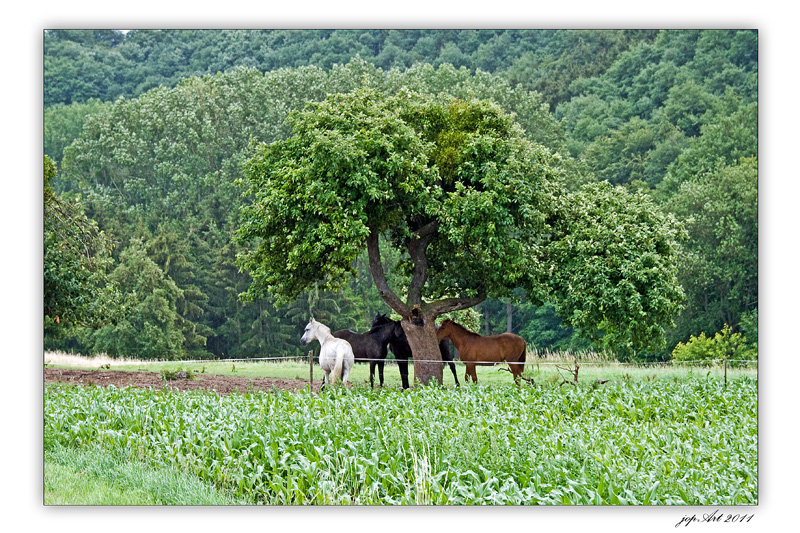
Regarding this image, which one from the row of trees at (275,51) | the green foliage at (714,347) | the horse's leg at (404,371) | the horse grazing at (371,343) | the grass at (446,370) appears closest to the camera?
the row of trees at (275,51)

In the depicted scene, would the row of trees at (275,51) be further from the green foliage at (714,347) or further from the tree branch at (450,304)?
the green foliage at (714,347)

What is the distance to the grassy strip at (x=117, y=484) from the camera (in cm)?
832

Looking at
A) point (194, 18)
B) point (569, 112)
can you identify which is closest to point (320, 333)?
point (194, 18)

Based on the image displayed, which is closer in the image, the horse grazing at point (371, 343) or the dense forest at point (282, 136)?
the dense forest at point (282, 136)

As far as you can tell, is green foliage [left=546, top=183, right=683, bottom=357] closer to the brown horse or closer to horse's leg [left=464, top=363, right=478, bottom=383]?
the brown horse

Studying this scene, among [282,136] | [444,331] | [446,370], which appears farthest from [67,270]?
[282,136]

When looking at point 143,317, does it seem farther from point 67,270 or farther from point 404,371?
point 404,371

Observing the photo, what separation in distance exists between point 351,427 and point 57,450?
3.28m

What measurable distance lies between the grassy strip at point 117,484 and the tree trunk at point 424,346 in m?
6.18

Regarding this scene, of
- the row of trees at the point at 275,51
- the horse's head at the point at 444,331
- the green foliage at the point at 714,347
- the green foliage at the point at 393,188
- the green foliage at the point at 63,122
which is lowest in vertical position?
the green foliage at the point at 714,347

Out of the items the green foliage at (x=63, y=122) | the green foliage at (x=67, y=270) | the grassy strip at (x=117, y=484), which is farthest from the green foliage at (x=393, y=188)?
the green foliage at (x=63, y=122)

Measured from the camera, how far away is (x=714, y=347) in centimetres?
1694

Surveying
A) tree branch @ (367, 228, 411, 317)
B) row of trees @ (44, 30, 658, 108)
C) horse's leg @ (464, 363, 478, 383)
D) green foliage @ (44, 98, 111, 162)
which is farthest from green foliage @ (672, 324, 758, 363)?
green foliage @ (44, 98, 111, 162)

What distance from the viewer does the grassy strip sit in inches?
328
